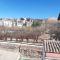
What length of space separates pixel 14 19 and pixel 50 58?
54390mm

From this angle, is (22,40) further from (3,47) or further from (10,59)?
(10,59)

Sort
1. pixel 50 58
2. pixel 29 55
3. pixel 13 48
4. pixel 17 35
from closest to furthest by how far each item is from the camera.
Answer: pixel 50 58 → pixel 29 55 → pixel 13 48 → pixel 17 35

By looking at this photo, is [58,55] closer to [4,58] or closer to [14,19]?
[4,58]

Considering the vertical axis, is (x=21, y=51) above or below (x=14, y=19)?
below

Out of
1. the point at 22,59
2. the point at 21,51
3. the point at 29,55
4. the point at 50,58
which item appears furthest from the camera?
the point at 21,51

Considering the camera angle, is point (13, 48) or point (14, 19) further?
point (14, 19)

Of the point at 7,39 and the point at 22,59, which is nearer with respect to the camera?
the point at 22,59

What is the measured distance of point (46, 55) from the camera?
9508 mm

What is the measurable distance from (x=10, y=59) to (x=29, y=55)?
76.9 inches

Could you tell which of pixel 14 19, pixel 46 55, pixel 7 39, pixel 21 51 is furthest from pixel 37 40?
pixel 14 19

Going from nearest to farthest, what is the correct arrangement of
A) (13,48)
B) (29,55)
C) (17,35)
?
(29,55), (13,48), (17,35)

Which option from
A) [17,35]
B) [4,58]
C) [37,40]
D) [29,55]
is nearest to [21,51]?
[29,55]

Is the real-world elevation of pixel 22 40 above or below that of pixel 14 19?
below

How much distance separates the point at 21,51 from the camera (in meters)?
17.2
